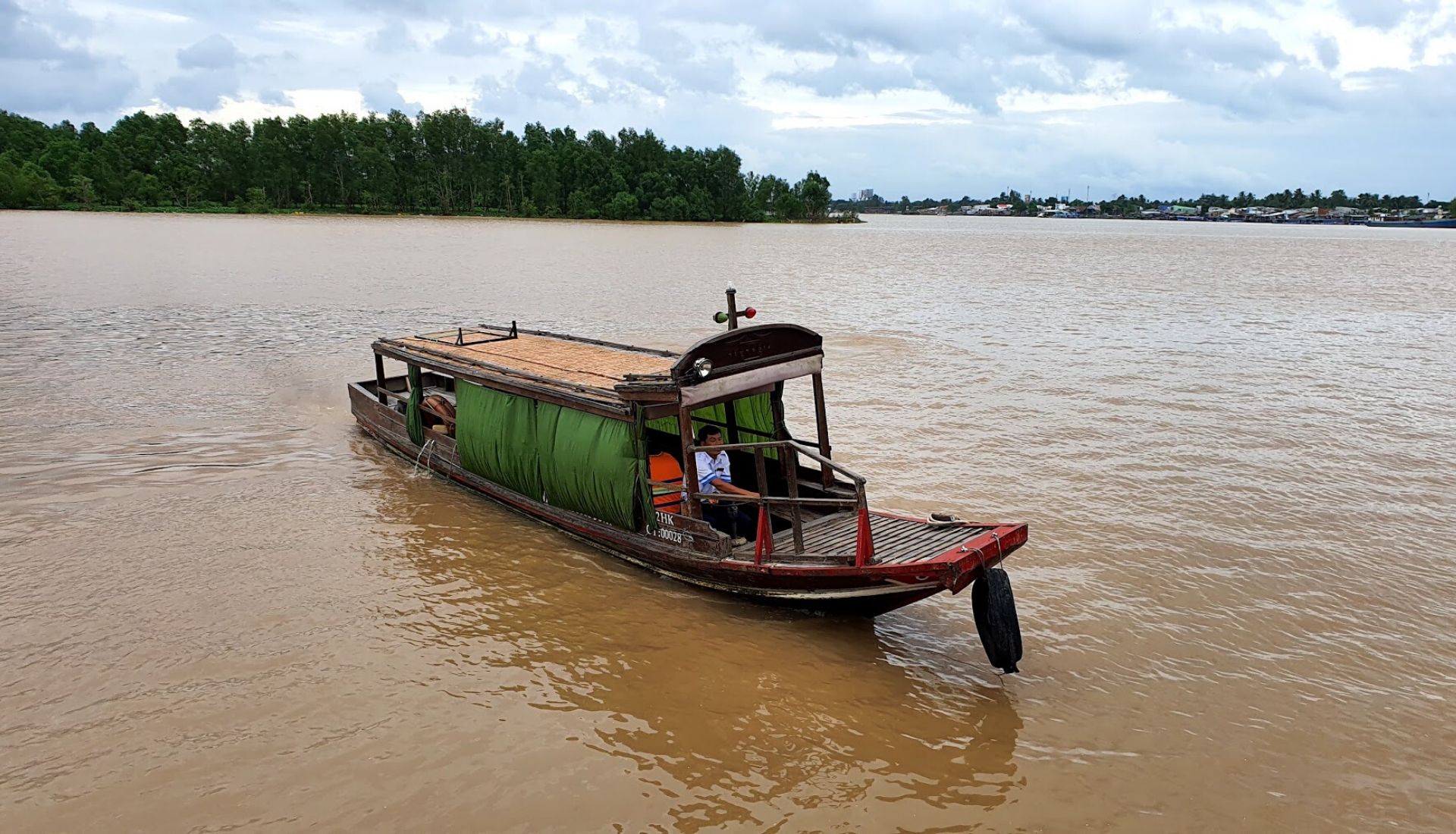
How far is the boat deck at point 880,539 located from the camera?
8273 millimetres

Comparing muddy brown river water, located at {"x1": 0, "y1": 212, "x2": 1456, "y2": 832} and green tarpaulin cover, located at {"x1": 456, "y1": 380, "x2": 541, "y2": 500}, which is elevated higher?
green tarpaulin cover, located at {"x1": 456, "y1": 380, "x2": 541, "y2": 500}

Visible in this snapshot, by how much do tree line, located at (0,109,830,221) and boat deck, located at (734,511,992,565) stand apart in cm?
9824

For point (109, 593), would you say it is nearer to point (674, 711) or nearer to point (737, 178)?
point (674, 711)

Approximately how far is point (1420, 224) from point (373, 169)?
155321mm

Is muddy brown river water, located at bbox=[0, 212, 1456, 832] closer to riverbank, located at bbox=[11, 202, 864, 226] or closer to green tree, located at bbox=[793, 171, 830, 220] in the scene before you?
riverbank, located at bbox=[11, 202, 864, 226]

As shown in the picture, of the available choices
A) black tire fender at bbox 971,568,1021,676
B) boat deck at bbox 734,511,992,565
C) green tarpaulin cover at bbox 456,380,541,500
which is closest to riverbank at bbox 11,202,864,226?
green tarpaulin cover at bbox 456,380,541,500

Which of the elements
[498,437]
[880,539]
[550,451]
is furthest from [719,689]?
[498,437]

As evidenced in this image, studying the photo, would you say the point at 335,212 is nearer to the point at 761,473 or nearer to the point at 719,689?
the point at 761,473

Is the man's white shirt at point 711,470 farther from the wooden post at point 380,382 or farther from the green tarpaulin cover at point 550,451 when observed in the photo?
the wooden post at point 380,382

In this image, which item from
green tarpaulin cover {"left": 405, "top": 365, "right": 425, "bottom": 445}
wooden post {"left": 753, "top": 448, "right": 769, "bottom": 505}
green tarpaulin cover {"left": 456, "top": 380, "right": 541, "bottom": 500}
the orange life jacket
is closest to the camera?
wooden post {"left": 753, "top": 448, "right": 769, "bottom": 505}

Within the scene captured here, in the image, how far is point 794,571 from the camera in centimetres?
844

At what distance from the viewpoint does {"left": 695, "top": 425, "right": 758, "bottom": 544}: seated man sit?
32.1 ft

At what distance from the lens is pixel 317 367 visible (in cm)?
2142

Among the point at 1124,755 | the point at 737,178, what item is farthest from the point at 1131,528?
the point at 737,178
